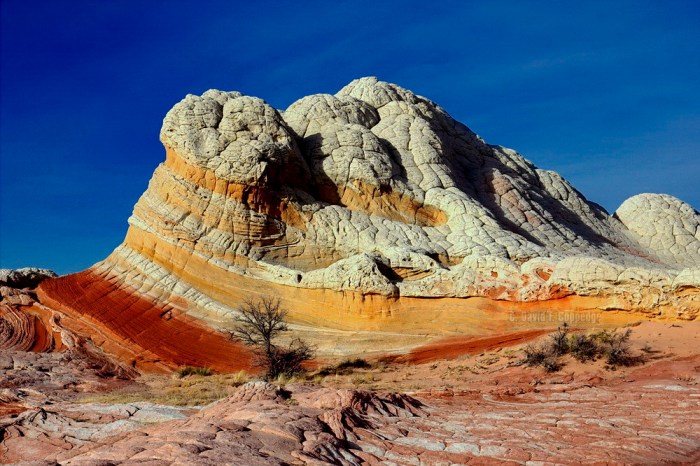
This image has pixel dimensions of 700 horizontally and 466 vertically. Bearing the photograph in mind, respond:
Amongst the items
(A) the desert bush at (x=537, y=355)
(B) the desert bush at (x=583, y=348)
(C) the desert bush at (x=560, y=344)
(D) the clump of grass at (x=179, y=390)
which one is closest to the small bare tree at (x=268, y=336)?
(D) the clump of grass at (x=179, y=390)

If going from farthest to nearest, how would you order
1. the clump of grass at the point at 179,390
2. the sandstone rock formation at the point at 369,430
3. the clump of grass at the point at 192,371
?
the clump of grass at the point at 192,371 → the clump of grass at the point at 179,390 → the sandstone rock formation at the point at 369,430

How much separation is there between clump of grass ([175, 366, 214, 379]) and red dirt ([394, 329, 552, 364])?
16.9 feet

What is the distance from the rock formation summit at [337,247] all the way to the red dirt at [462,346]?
14.2 inches

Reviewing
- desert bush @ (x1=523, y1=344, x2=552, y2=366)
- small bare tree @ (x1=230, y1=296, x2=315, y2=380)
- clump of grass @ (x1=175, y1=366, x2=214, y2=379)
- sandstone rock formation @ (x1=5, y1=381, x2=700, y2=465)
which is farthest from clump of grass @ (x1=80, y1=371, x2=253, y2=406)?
desert bush @ (x1=523, y1=344, x2=552, y2=366)

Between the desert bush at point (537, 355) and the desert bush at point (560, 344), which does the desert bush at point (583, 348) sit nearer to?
the desert bush at point (560, 344)

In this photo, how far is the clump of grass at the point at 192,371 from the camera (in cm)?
2094

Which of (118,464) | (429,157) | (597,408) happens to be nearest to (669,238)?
(429,157)

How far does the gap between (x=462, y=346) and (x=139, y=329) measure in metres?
9.41

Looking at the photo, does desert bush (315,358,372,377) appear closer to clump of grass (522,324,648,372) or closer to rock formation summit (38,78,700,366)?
rock formation summit (38,78,700,366)

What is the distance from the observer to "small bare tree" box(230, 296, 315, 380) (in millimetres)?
20203

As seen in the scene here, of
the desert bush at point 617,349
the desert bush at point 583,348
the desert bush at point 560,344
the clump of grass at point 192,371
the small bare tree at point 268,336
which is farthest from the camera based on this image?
the clump of grass at point 192,371

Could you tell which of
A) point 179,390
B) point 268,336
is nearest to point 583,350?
point 268,336

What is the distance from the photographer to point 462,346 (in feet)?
68.7

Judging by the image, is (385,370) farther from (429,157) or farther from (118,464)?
(118,464)
